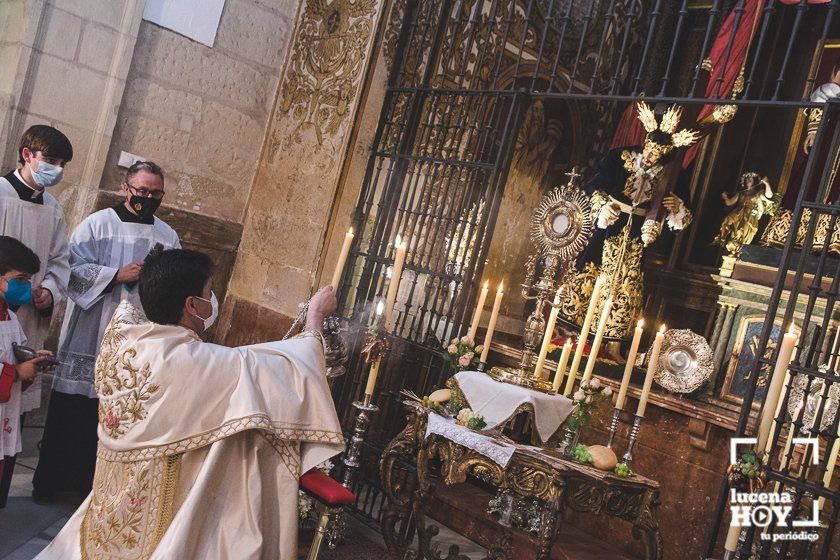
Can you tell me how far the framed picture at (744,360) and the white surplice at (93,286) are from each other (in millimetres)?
3992

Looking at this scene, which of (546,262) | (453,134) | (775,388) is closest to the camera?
(775,388)

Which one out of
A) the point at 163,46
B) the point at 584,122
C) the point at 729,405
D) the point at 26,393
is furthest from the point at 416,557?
the point at 584,122

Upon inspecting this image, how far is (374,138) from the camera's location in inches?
Answer: 235

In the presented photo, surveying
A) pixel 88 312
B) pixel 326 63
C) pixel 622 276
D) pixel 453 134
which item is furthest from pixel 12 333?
pixel 622 276

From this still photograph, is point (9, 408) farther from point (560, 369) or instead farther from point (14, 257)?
point (560, 369)

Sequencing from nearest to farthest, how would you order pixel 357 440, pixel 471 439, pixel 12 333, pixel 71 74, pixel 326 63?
pixel 12 333 < pixel 471 439 < pixel 357 440 < pixel 71 74 < pixel 326 63

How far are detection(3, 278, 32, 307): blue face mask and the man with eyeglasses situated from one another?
30.2 inches

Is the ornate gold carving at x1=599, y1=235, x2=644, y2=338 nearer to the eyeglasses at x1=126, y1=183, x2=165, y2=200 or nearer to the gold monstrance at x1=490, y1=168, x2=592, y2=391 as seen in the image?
the gold monstrance at x1=490, y1=168, x2=592, y2=391

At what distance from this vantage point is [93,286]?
4395 mm

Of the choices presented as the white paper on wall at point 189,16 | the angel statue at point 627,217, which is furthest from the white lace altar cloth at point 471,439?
the white paper on wall at point 189,16

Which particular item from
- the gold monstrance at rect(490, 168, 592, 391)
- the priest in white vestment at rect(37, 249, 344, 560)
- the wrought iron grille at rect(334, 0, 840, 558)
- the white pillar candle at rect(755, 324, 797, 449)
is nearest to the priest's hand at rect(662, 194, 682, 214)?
the wrought iron grille at rect(334, 0, 840, 558)

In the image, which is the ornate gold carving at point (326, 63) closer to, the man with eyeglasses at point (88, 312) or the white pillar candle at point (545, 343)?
the man with eyeglasses at point (88, 312)

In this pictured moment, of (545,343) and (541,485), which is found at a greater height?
(545,343)

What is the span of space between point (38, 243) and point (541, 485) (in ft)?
9.25
